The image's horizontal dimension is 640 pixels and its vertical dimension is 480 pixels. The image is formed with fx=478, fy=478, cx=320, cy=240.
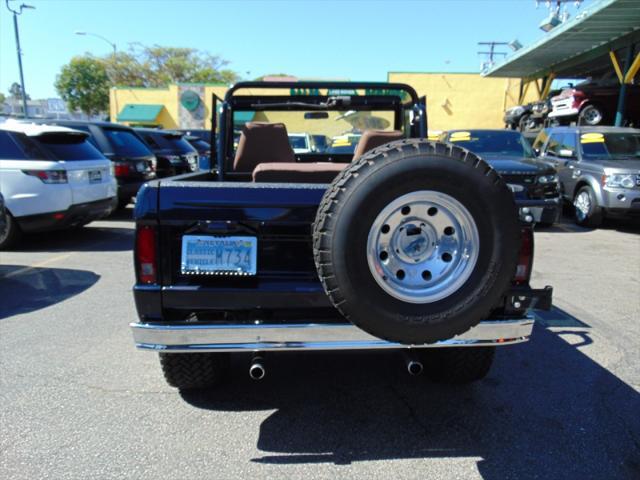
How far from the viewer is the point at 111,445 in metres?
2.49

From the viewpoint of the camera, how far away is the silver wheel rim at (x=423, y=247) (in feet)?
6.95

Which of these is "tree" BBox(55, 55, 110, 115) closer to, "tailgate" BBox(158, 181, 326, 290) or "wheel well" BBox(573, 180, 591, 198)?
"wheel well" BBox(573, 180, 591, 198)

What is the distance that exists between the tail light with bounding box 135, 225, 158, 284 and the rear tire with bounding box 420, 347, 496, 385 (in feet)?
5.53

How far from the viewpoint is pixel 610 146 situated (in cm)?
958

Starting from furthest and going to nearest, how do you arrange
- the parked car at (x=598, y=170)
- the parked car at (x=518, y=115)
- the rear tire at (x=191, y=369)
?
the parked car at (x=518, y=115) → the parked car at (x=598, y=170) → the rear tire at (x=191, y=369)

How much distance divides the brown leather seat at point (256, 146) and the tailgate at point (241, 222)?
168 centimetres

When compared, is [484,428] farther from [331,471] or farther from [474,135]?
[474,135]

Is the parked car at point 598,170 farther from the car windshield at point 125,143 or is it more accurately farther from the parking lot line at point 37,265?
the parking lot line at point 37,265

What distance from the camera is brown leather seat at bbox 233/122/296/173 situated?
4.02 m

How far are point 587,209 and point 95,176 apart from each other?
8.83 metres

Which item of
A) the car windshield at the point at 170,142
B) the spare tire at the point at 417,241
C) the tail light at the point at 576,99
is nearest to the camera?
the spare tire at the point at 417,241

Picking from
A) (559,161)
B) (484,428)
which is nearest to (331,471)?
(484,428)

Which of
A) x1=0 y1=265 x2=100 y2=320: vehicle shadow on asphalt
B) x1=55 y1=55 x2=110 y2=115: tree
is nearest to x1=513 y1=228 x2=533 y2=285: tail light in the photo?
x1=0 y1=265 x2=100 y2=320: vehicle shadow on asphalt

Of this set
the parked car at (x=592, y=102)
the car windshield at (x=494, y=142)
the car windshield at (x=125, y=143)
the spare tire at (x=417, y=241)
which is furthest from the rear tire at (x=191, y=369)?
the parked car at (x=592, y=102)
